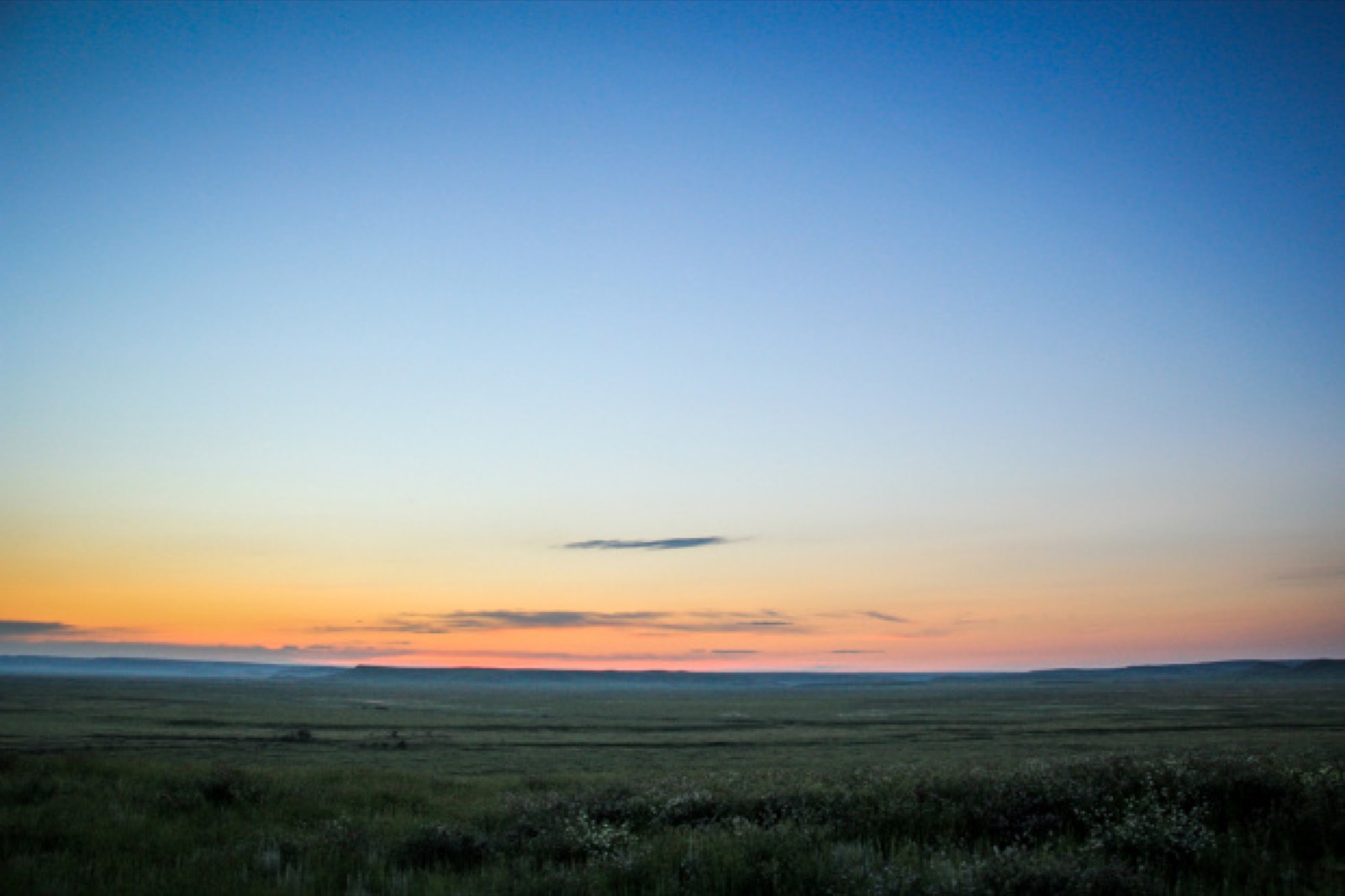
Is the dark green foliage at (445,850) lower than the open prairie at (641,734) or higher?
higher

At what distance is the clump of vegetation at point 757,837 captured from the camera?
6.67 meters

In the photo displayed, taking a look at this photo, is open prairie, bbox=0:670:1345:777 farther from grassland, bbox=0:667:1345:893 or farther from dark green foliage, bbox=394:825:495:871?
dark green foliage, bbox=394:825:495:871

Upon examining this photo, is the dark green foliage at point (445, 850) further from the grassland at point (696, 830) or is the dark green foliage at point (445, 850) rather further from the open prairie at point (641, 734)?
the open prairie at point (641, 734)

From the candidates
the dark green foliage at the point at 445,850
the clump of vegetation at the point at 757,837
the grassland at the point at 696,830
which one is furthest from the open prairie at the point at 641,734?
the dark green foliage at the point at 445,850

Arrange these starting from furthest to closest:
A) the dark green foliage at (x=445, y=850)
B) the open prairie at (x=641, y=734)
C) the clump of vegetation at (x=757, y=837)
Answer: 1. the open prairie at (x=641, y=734)
2. the dark green foliage at (x=445, y=850)
3. the clump of vegetation at (x=757, y=837)

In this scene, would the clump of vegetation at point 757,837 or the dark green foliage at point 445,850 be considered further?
the dark green foliage at point 445,850

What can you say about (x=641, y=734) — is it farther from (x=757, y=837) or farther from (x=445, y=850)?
(x=757, y=837)

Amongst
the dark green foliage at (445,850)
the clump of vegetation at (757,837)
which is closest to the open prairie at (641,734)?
the clump of vegetation at (757,837)

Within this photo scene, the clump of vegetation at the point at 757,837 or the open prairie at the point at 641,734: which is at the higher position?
the clump of vegetation at the point at 757,837

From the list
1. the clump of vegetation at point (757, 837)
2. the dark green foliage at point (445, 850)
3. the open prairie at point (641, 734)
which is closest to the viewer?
the clump of vegetation at point (757, 837)

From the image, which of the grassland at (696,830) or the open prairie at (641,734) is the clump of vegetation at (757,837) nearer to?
the grassland at (696,830)

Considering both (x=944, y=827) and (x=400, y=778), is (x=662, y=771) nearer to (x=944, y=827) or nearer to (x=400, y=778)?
(x=400, y=778)

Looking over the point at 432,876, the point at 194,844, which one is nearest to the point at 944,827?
the point at 432,876

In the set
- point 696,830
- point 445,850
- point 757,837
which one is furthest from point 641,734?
point 757,837
